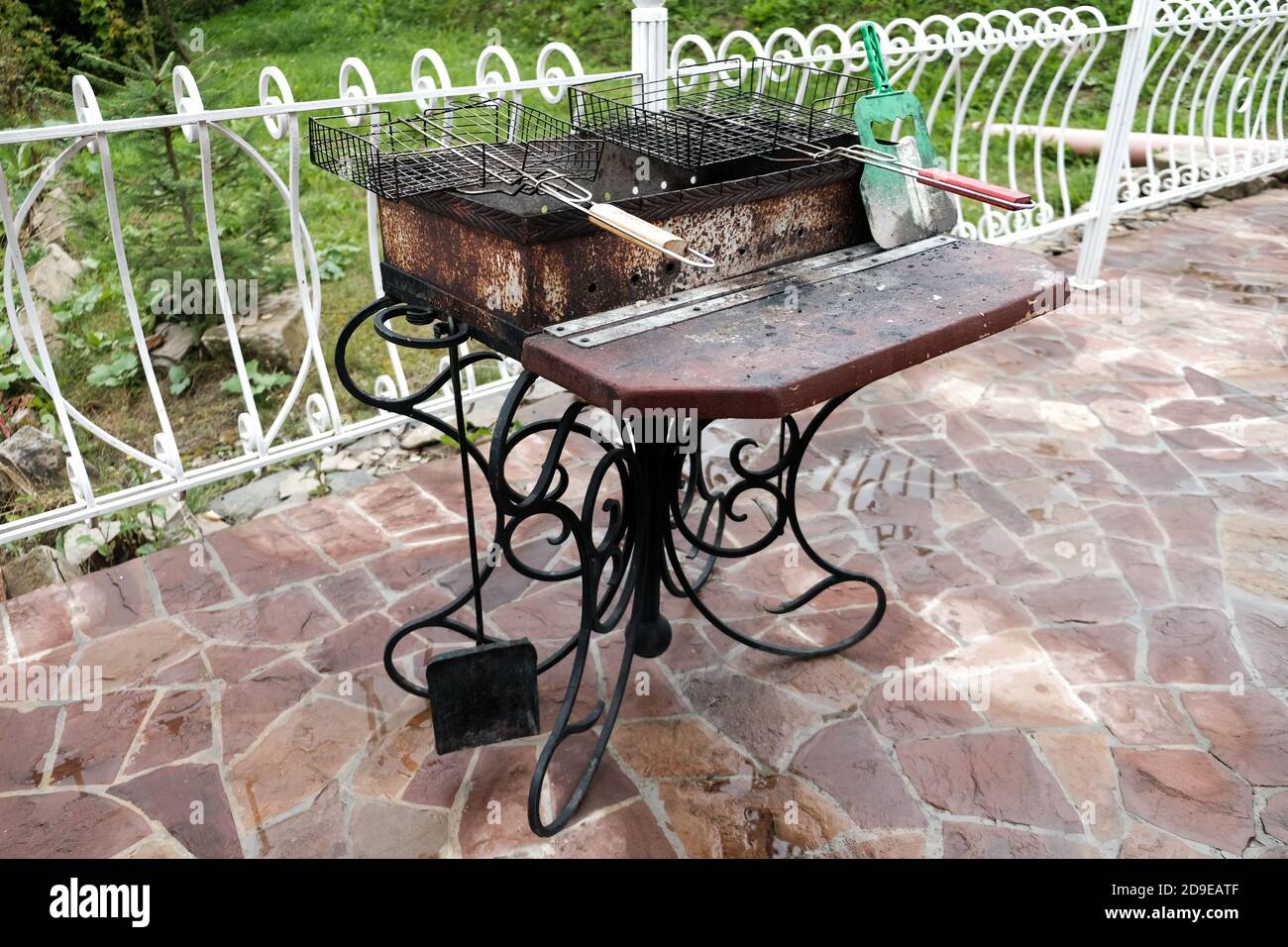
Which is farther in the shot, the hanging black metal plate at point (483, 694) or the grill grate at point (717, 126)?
the hanging black metal plate at point (483, 694)

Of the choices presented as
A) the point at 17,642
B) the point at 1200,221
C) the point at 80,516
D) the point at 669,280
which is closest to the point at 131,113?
the point at 80,516

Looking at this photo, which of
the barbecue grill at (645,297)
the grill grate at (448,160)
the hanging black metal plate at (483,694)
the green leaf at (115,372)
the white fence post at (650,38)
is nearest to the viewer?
the barbecue grill at (645,297)

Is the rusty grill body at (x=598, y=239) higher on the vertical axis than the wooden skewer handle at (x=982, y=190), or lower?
lower

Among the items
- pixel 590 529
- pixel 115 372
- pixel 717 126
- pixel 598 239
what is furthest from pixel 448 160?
pixel 115 372

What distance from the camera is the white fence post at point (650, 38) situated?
3814 millimetres

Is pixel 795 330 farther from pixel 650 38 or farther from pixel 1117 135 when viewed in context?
pixel 1117 135

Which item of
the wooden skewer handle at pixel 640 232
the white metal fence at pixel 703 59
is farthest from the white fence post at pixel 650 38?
the wooden skewer handle at pixel 640 232

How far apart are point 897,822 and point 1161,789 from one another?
681mm

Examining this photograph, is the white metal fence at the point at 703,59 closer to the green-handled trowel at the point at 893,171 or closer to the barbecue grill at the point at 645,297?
the barbecue grill at the point at 645,297

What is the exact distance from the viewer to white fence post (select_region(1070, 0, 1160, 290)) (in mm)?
5469

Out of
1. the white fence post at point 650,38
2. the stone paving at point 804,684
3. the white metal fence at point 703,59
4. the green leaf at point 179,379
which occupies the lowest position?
the stone paving at point 804,684

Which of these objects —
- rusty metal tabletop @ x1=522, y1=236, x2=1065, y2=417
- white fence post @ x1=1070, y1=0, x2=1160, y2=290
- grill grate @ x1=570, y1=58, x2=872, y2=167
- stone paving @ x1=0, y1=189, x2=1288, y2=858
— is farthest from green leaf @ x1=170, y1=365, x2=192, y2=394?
white fence post @ x1=1070, y1=0, x2=1160, y2=290

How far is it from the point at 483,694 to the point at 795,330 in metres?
1.23

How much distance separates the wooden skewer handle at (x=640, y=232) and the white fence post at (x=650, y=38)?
6.68 ft
